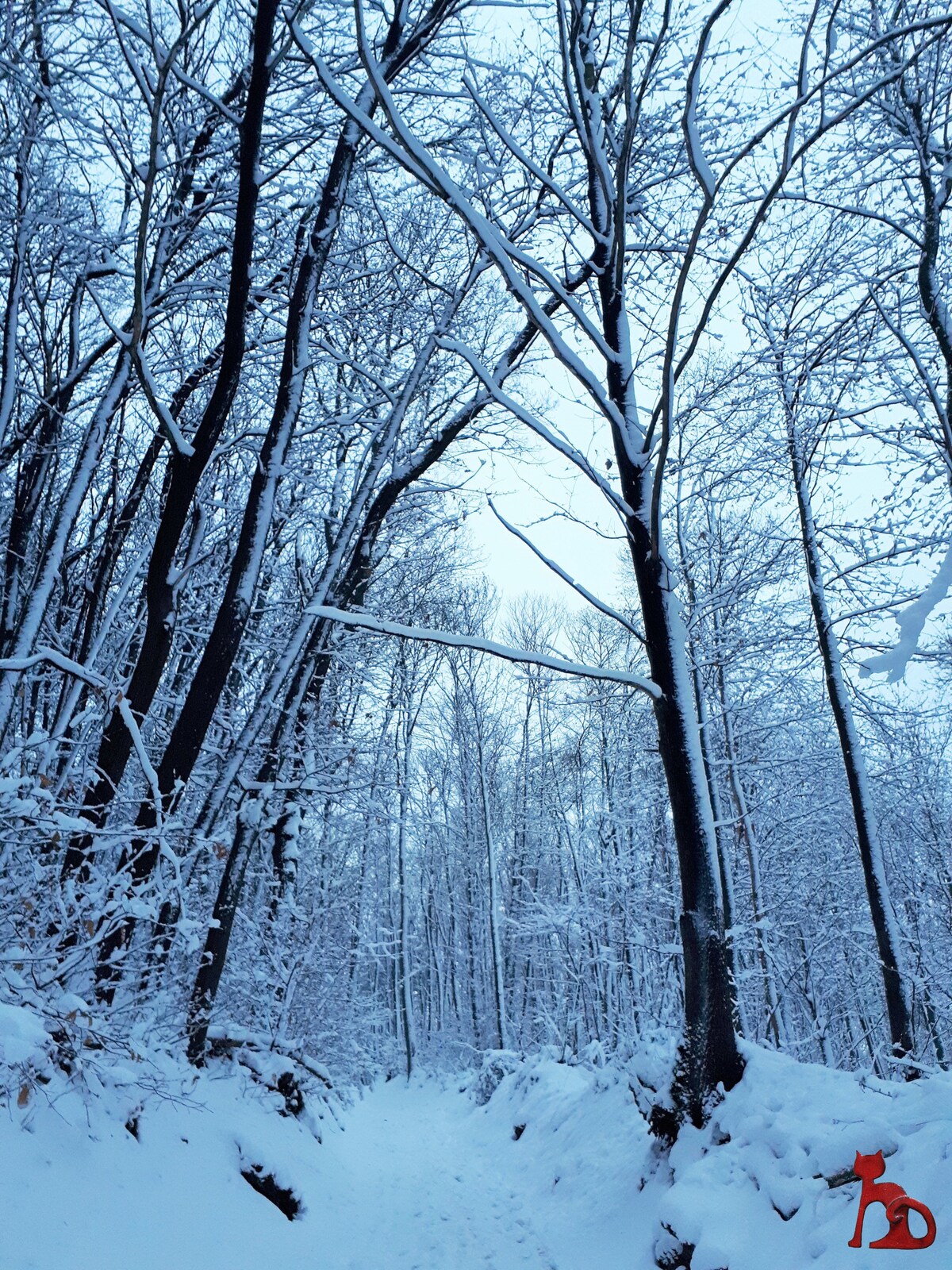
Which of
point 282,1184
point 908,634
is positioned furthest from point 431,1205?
point 908,634

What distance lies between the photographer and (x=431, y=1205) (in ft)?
21.7

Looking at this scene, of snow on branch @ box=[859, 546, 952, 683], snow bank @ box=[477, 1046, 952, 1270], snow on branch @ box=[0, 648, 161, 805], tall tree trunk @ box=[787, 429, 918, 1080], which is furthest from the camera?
tall tree trunk @ box=[787, 429, 918, 1080]

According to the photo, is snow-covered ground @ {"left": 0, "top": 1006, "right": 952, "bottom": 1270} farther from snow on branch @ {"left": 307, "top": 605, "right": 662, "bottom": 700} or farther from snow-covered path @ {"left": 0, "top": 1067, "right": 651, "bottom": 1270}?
snow on branch @ {"left": 307, "top": 605, "right": 662, "bottom": 700}

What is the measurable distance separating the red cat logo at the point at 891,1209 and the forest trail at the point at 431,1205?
9.57ft

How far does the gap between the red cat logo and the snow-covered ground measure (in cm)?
6

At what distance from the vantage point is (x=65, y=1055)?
3717mm

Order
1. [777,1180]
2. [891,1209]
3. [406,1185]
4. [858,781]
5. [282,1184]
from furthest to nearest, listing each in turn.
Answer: [858,781] < [406,1185] < [282,1184] < [777,1180] < [891,1209]

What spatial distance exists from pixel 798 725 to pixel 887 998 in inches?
191

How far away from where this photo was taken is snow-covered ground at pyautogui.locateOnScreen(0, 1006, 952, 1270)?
3.10 metres

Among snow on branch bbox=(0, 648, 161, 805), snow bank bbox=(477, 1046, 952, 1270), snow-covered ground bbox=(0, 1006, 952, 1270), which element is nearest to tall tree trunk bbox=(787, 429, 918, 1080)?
snow-covered ground bbox=(0, 1006, 952, 1270)

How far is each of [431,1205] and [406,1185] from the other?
0.90 meters

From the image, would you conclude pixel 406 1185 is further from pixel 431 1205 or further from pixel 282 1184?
pixel 282 1184

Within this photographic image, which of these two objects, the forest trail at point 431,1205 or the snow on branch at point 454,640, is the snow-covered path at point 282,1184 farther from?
the snow on branch at point 454,640

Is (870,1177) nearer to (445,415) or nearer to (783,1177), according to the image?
(783,1177)
